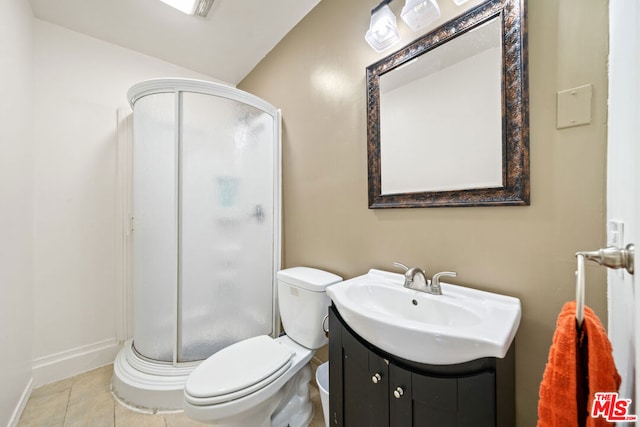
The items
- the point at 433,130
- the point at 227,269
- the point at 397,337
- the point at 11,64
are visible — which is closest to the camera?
the point at 397,337

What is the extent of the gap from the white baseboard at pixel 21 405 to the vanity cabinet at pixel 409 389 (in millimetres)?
1741

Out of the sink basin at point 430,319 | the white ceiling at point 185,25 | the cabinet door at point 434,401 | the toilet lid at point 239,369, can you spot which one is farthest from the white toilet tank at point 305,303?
the white ceiling at point 185,25

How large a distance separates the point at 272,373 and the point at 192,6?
7.30 ft

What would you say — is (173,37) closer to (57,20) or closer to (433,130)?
(57,20)

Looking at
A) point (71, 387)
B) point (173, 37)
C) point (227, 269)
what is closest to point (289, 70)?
point (173, 37)

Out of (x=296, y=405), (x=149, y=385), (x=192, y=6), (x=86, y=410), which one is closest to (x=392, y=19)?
(x=192, y=6)

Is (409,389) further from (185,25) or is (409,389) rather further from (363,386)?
(185,25)

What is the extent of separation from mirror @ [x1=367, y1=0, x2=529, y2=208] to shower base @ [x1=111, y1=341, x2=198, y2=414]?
157 cm

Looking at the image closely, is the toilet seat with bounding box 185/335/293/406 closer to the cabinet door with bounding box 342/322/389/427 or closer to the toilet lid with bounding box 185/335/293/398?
the toilet lid with bounding box 185/335/293/398

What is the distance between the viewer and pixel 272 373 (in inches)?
45.4

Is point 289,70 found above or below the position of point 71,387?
above

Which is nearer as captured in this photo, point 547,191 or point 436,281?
point 547,191

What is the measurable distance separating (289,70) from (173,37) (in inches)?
36.5

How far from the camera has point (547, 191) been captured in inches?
32.5
